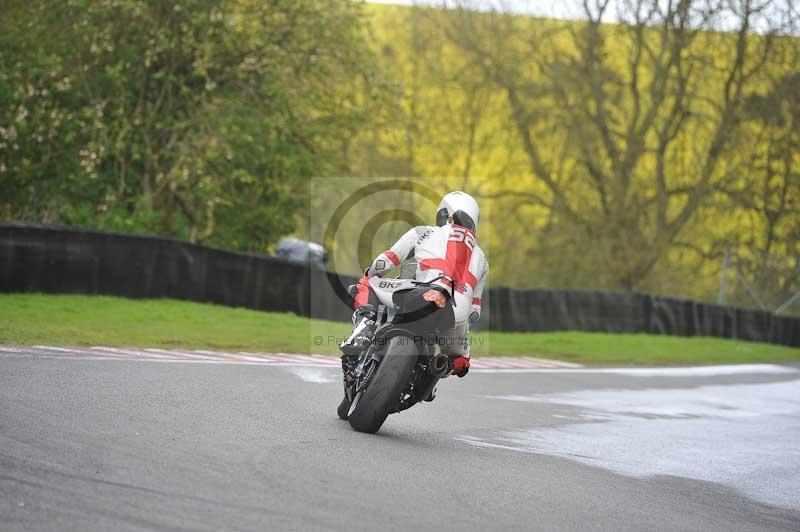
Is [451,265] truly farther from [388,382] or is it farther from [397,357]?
[388,382]

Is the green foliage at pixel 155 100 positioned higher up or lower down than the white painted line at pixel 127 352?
higher up

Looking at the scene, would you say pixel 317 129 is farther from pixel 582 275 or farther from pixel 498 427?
pixel 498 427

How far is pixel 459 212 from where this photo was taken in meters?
8.36

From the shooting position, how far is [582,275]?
42312 mm

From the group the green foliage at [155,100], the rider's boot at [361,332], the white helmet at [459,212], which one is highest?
the green foliage at [155,100]

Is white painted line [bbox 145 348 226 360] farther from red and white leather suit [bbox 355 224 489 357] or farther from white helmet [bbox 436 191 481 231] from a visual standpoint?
white helmet [bbox 436 191 481 231]

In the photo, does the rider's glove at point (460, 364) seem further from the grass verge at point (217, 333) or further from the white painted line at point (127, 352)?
the grass verge at point (217, 333)

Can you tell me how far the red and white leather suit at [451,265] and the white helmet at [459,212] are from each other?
0.17ft

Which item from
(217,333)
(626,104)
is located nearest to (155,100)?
(217,333)

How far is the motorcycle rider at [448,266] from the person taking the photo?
8219 millimetres

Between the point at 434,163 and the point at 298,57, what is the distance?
73.1ft

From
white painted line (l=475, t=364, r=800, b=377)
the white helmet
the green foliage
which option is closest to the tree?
the green foliage

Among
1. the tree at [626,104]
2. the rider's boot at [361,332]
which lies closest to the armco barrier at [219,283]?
the tree at [626,104]

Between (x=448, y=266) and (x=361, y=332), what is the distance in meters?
0.79
